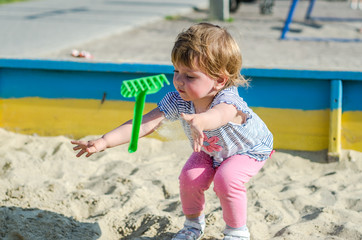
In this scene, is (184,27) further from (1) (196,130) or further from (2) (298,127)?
(1) (196,130)

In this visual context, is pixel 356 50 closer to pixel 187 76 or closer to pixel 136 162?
pixel 136 162

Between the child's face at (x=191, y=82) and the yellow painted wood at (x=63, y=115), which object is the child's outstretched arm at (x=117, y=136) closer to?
the child's face at (x=191, y=82)

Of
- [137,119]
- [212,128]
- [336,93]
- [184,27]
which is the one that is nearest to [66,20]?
[184,27]

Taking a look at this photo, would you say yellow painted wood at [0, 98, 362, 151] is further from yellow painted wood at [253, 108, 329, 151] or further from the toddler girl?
the toddler girl

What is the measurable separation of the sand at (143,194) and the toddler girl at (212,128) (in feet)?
0.79

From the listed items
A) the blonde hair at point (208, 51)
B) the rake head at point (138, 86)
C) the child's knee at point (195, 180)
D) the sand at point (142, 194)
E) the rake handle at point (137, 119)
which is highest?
the blonde hair at point (208, 51)

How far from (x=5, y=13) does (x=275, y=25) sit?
416 cm

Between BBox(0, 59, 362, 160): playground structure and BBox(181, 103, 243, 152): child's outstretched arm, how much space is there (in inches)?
55.3

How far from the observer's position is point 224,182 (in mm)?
2119

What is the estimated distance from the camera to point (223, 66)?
2.06 meters

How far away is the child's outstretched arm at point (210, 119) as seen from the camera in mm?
1761

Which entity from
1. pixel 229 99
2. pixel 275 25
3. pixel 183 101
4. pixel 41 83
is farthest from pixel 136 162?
pixel 275 25

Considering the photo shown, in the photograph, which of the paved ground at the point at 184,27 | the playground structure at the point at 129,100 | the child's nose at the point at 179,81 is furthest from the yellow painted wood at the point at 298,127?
the child's nose at the point at 179,81

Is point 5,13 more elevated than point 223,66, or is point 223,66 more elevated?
point 223,66
